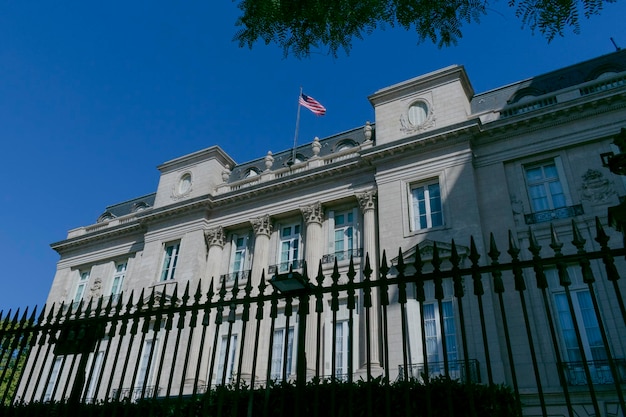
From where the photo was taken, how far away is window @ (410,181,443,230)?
17797 millimetres

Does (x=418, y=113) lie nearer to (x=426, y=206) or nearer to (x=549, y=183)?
(x=426, y=206)

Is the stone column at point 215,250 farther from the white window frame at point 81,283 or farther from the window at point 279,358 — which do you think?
the white window frame at point 81,283

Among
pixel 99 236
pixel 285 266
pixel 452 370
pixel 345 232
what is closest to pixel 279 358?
pixel 285 266

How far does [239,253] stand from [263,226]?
2.12 metres

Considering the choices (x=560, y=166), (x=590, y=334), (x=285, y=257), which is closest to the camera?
(x=590, y=334)

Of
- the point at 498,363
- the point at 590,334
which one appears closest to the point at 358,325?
the point at 498,363

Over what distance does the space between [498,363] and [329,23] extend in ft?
38.8

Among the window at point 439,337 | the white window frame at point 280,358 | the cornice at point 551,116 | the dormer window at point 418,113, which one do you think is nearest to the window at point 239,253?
the white window frame at point 280,358

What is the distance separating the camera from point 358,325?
17.5 m

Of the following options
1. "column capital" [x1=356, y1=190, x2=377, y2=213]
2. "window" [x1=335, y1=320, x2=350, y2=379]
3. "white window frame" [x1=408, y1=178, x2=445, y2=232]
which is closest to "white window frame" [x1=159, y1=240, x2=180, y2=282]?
"window" [x1=335, y1=320, x2=350, y2=379]

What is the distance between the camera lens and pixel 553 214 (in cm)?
1608

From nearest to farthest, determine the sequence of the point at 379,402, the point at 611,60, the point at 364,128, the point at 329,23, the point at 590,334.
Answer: the point at 329,23, the point at 379,402, the point at 590,334, the point at 611,60, the point at 364,128

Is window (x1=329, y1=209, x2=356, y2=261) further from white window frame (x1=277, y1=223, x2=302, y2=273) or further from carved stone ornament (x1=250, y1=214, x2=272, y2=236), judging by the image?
carved stone ornament (x1=250, y1=214, x2=272, y2=236)

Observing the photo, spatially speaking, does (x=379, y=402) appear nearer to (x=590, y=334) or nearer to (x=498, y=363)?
(x=498, y=363)
